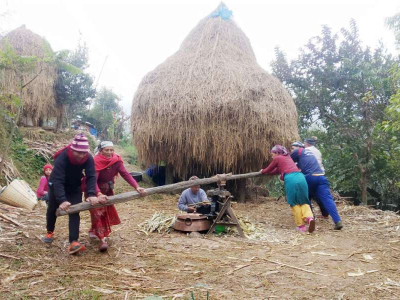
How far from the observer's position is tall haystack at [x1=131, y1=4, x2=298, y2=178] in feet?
26.8

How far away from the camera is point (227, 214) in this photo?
16.7ft

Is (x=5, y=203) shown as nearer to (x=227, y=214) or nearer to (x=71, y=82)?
(x=227, y=214)

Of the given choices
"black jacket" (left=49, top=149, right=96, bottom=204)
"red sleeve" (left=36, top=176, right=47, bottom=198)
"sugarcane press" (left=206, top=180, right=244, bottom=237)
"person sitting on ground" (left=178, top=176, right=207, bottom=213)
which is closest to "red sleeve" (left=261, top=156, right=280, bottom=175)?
"sugarcane press" (left=206, top=180, right=244, bottom=237)

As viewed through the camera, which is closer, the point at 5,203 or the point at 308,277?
the point at 308,277

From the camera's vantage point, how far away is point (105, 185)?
4320 mm

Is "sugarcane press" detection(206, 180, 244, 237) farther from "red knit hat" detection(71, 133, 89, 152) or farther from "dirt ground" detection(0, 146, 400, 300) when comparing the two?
"red knit hat" detection(71, 133, 89, 152)

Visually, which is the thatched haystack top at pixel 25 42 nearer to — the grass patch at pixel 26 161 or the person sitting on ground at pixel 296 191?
the grass patch at pixel 26 161

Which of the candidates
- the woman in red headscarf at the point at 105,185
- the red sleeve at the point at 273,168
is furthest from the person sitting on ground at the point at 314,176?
the woman in red headscarf at the point at 105,185

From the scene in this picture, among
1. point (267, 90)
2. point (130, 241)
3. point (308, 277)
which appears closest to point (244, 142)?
point (267, 90)

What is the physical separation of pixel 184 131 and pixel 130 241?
421 centimetres

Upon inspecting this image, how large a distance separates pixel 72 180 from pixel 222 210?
2271 mm

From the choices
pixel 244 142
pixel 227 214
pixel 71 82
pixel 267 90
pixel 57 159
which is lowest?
pixel 227 214

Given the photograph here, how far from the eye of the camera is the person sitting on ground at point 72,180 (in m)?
3.60

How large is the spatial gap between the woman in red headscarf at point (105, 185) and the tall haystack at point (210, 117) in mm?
4018
